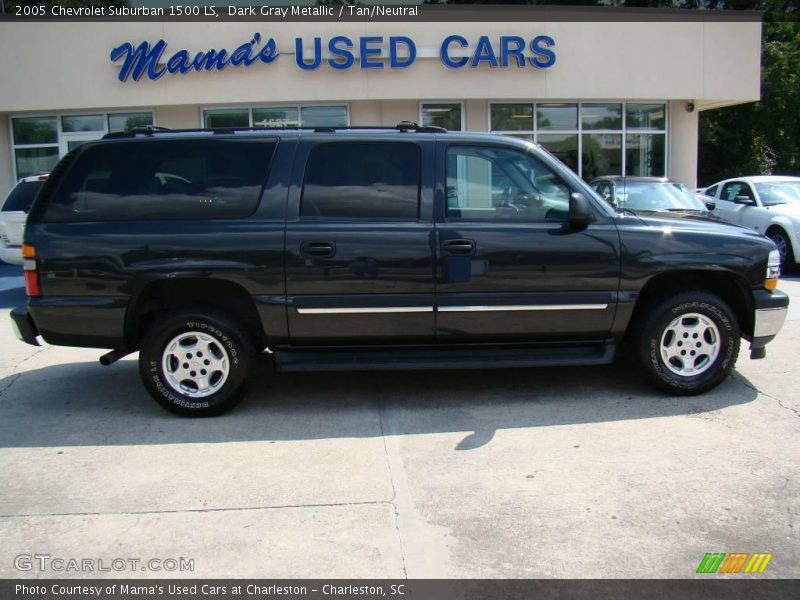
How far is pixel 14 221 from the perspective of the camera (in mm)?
10414

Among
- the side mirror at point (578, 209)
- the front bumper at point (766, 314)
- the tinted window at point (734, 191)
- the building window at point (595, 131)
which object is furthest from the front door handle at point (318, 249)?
the building window at point (595, 131)

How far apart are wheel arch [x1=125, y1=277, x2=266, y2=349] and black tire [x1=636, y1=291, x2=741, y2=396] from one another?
283 centimetres

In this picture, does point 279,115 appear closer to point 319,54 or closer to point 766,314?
point 319,54

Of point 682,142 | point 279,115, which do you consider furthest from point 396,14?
point 682,142

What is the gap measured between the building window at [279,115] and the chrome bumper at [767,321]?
1271cm

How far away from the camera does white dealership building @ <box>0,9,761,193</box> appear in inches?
609

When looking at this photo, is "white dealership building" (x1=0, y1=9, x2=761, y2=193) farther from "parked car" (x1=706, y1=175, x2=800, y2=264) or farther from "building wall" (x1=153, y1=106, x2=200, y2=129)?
"parked car" (x1=706, y1=175, x2=800, y2=264)

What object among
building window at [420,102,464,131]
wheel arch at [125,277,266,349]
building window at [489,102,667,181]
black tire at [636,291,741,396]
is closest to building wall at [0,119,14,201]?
building window at [420,102,464,131]

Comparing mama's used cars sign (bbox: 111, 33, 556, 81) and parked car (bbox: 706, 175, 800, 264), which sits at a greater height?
mama's used cars sign (bbox: 111, 33, 556, 81)

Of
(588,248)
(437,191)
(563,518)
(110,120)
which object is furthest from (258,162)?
(110,120)

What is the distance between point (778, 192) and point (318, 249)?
11.0m

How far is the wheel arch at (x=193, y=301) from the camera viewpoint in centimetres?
483

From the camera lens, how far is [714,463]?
4027mm

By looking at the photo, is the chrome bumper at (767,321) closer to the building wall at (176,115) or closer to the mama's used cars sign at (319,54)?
the mama's used cars sign at (319,54)
